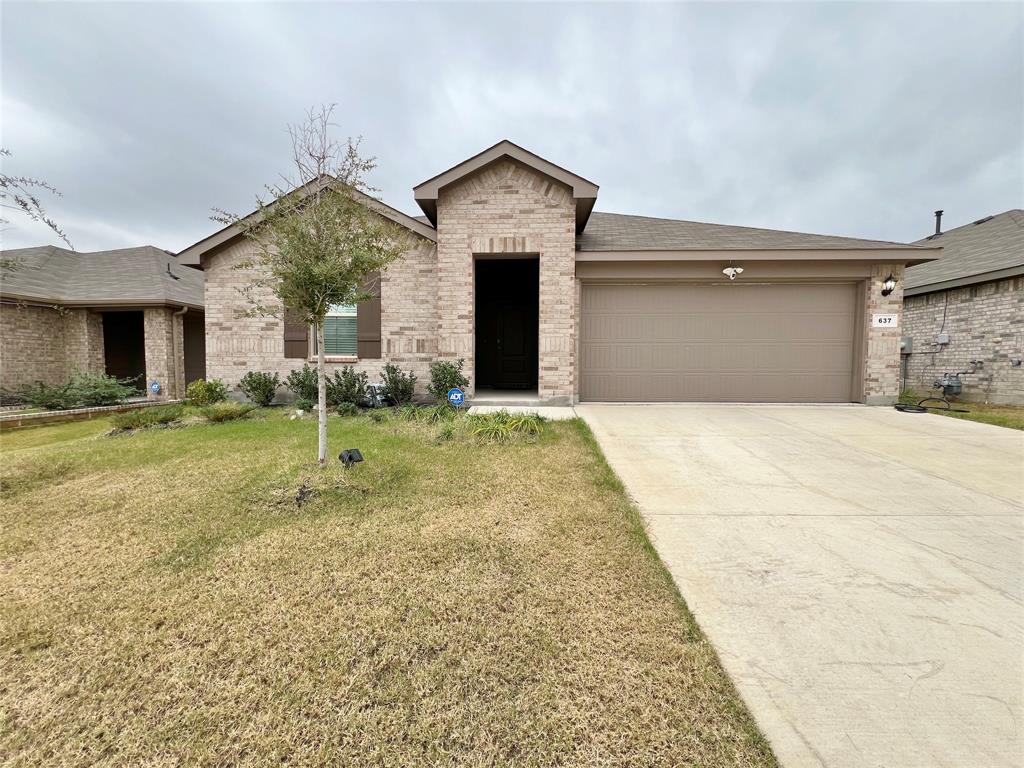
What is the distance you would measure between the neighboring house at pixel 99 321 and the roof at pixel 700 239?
38.1ft

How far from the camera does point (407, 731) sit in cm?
150

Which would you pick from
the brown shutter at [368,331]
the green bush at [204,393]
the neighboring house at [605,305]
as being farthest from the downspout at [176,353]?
the brown shutter at [368,331]

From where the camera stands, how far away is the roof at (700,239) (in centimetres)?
818

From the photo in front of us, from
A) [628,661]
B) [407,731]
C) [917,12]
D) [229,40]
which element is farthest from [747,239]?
[229,40]

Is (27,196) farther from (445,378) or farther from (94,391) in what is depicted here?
(94,391)

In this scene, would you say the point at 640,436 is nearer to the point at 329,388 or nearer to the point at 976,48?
the point at 329,388

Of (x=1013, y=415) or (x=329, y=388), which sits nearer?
(x=1013, y=415)

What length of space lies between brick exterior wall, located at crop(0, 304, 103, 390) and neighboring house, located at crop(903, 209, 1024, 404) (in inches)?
859

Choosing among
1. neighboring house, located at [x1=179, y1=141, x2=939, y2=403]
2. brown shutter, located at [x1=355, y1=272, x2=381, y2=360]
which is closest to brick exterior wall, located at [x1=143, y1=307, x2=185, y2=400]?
neighboring house, located at [x1=179, y1=141, x2=939, y2=403]

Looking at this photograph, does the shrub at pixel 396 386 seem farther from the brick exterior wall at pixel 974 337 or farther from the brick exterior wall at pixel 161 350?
the brick exterior wall at pixel 974 337

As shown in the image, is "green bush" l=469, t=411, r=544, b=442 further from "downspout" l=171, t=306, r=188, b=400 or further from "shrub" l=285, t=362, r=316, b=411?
"downspout" l=171, t=306, r=188, b=400

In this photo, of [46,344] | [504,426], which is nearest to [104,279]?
[46,344]

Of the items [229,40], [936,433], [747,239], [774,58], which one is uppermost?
[774,58]

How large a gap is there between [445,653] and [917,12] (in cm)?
1589
